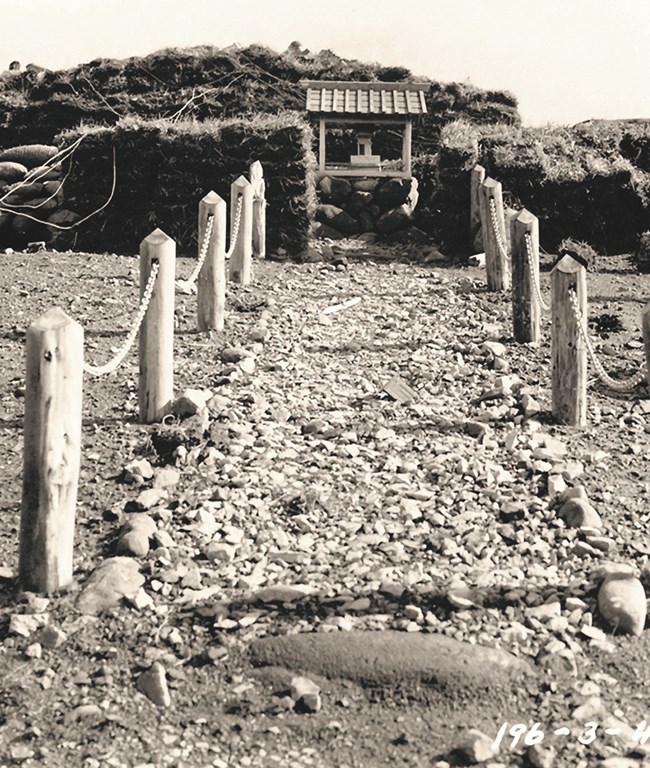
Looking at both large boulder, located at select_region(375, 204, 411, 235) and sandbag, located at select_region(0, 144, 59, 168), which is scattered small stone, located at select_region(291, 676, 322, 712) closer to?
large boulder, located at select_region(375, 204, 411, 235)

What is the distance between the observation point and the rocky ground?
4.14 m

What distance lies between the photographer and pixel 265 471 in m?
6.60

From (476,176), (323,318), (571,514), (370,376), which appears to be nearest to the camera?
(571,514)

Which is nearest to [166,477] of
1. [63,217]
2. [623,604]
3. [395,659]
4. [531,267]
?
[395,659]

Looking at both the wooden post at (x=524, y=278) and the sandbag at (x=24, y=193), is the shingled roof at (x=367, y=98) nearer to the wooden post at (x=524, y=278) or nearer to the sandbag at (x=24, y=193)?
the sandbag at (x=24, y=193)

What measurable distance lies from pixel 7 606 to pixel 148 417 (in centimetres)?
256

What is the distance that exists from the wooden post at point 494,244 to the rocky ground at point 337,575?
333 cm

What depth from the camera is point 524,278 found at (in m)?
9.88

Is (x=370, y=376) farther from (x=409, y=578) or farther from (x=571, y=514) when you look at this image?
(x=409, y=578)

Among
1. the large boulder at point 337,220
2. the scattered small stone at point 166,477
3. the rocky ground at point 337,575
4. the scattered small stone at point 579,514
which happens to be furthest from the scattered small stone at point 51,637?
the large boulder at point 337,220

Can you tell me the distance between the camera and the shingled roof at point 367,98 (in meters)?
17.3

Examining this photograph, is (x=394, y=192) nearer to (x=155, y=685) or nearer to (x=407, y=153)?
(x=407, y=153)

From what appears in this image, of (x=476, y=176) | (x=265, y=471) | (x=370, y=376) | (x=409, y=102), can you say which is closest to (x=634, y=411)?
(x=370, y=376)

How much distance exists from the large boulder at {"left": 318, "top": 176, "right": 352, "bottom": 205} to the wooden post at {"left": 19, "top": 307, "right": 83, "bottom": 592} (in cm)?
1362
